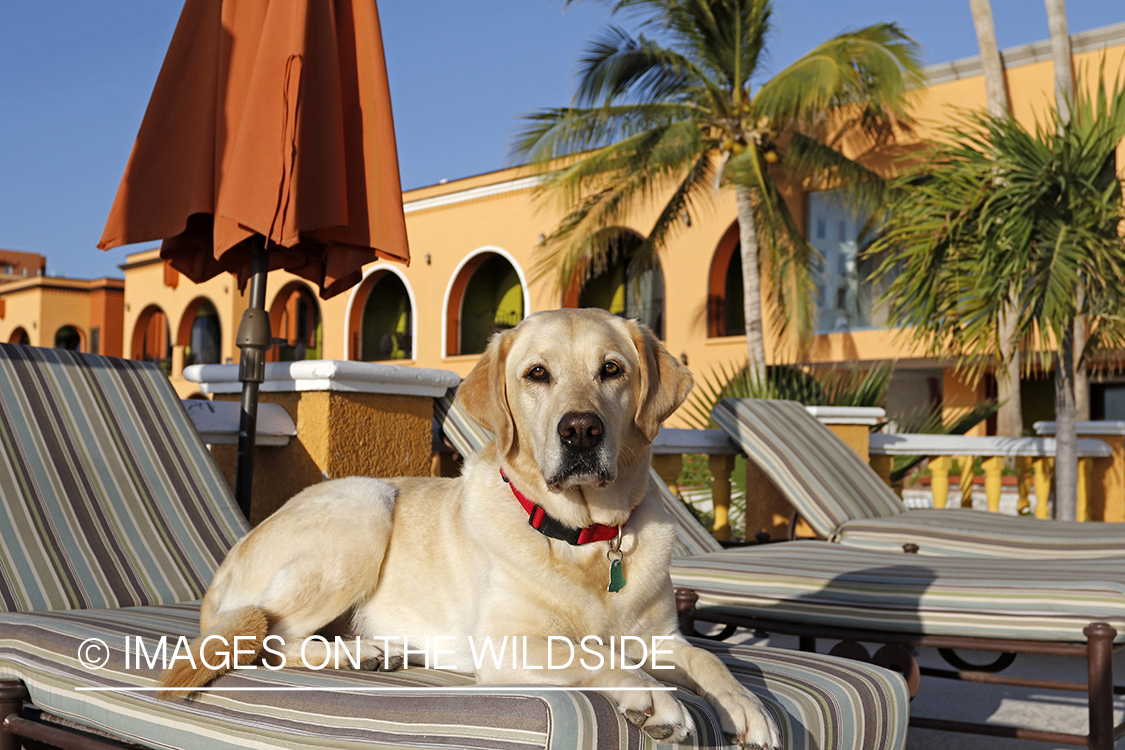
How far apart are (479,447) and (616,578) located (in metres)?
2.31

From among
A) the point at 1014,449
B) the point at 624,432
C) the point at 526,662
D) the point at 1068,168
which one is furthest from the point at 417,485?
the point at 1014,449

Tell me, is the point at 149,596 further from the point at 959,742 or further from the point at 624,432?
the point at 959,742

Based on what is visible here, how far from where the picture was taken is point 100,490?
3428mm

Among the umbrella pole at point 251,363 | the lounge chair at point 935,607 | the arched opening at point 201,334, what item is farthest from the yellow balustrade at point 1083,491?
the arched opening at point 201,334

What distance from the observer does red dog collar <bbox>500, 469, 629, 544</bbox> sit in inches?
89.3

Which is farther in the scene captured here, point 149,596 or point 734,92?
point 734,92

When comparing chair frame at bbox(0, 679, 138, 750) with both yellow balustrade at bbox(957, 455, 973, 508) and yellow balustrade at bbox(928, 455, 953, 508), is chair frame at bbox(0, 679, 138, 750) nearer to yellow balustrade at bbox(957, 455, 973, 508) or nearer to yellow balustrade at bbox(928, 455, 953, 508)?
yellow balustrade at bbox(928, 455, 953, 508)

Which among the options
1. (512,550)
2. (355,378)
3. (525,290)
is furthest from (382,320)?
(512,550)

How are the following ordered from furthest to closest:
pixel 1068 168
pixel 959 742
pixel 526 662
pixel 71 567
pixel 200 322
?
pixel 200 322 → pixel 1068 168 → pixel 959 742 → pixel 71 567 → pixel 526 662

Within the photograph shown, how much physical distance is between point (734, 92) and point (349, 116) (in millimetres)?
13874

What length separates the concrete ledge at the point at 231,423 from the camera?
14.8 ft

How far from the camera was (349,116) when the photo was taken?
14.3 feet

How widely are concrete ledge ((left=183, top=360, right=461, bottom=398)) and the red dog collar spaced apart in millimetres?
2123

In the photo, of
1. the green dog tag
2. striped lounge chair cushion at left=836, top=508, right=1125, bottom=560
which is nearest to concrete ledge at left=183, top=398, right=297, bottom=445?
the green dog tag
